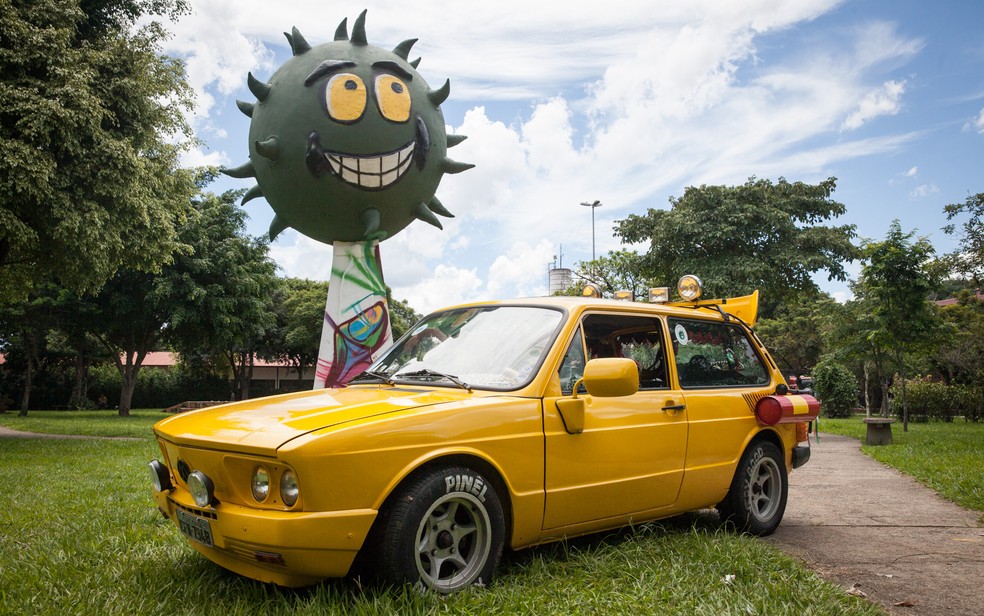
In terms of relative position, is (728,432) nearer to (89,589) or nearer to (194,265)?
(89,589)

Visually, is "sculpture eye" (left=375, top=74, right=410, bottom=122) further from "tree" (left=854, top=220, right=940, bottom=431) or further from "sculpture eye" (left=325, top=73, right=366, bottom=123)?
"tree" (left=854, top=220, right=940, bottom=431)

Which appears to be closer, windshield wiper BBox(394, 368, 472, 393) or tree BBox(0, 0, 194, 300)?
windshield wiper BBox(394, 368, 472, 393)

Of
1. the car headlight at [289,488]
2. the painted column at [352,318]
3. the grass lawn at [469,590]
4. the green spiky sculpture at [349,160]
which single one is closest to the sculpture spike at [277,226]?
the green spiky sculpture at [349,160]

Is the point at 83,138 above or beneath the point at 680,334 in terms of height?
above

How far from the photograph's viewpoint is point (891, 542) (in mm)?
5449

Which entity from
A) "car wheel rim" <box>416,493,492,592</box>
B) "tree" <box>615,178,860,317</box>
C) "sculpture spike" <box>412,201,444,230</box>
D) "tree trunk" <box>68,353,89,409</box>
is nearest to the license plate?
"car wheel rim" <box>416,493,492,592</box>

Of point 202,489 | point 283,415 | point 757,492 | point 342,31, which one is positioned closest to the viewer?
point 202,489

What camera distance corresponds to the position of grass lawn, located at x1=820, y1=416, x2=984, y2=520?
25.1 ft

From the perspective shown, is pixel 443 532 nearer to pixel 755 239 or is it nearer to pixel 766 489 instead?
pixel 766 489

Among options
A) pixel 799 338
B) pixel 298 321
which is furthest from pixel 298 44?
pixel 799 338

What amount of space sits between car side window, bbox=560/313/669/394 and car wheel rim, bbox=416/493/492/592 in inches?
46.0

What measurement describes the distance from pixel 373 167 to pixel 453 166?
69.8 inches

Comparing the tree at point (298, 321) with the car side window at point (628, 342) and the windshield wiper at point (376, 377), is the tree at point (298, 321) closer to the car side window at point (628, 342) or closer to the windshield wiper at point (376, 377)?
the windshield wiper at point (376, 377)

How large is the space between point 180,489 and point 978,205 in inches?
652
